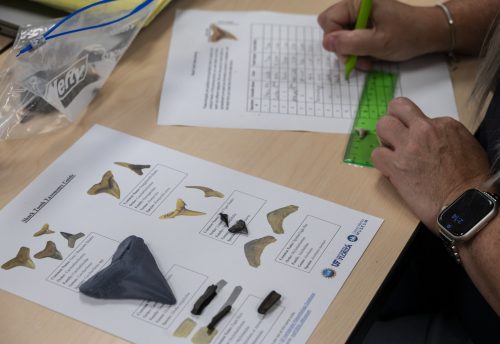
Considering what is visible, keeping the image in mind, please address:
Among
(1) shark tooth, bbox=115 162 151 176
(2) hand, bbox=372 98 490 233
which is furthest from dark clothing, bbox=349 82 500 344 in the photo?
(1) shark tooth, bbox=115 162 151 176

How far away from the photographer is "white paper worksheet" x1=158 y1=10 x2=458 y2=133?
3.41 ft

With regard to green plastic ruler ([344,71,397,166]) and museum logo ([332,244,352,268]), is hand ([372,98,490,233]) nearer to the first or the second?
green plastic ruler ([344,71,397,166])

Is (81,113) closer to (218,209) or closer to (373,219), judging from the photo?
(218,209)

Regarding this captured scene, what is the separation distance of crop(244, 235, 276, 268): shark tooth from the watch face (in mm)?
241

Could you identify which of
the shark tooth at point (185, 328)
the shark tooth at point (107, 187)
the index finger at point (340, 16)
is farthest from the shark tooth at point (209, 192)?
the index finger at point (340, 16)

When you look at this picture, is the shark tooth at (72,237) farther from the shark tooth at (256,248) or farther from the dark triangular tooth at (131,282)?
the shark tooth at (256,248)

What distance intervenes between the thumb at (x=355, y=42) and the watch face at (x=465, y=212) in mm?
345

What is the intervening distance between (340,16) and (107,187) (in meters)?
0.52

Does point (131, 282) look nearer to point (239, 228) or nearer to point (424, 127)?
point (239, 228)

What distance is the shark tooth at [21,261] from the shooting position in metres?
0.82

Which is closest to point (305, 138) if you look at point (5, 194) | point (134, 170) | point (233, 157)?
point (233, 157)

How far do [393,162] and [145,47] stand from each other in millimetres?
505

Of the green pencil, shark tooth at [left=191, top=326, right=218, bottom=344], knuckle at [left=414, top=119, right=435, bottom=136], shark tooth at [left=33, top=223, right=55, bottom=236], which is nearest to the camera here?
shark tooth at [left=191, top=326, right=218, bottom=344]

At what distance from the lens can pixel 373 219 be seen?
2.90 ft
